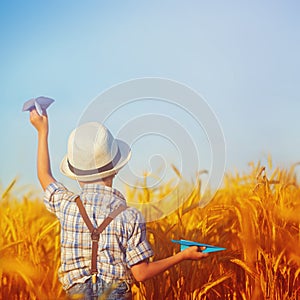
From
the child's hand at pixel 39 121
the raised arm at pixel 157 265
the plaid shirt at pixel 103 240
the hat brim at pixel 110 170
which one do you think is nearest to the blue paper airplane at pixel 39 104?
the child's hand at pixel 39 121

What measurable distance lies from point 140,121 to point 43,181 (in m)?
0.44

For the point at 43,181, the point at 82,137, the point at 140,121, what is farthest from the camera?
the point at 140,121

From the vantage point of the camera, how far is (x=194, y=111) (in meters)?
2.29

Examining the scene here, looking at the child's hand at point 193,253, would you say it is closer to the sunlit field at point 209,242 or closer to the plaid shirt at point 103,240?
the plaid shirt at point 103,240

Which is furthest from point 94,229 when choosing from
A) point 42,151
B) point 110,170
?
point 42,151

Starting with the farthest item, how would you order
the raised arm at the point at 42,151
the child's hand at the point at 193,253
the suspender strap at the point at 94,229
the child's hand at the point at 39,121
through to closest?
the child's hand at the point at 39,121 → the raised arm at the point at 42,151 → the child's hand at the point at 193,253 → the suspender strap at the point at 94,229

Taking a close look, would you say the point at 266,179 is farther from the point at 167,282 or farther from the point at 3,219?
the point at 3,219

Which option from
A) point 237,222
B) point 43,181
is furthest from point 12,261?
point 237,222

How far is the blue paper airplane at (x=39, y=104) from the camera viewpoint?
2079mm

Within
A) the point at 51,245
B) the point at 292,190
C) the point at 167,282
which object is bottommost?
the point at 167,282

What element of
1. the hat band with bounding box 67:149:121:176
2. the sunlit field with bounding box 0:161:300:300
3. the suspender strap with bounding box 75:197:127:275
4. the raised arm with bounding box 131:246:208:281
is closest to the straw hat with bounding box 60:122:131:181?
the hat band with bounding box 67:149:121:176

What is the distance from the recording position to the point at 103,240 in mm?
1732

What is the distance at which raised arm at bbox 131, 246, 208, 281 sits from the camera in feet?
5.82

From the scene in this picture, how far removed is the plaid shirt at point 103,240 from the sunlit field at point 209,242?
0.49 meters
